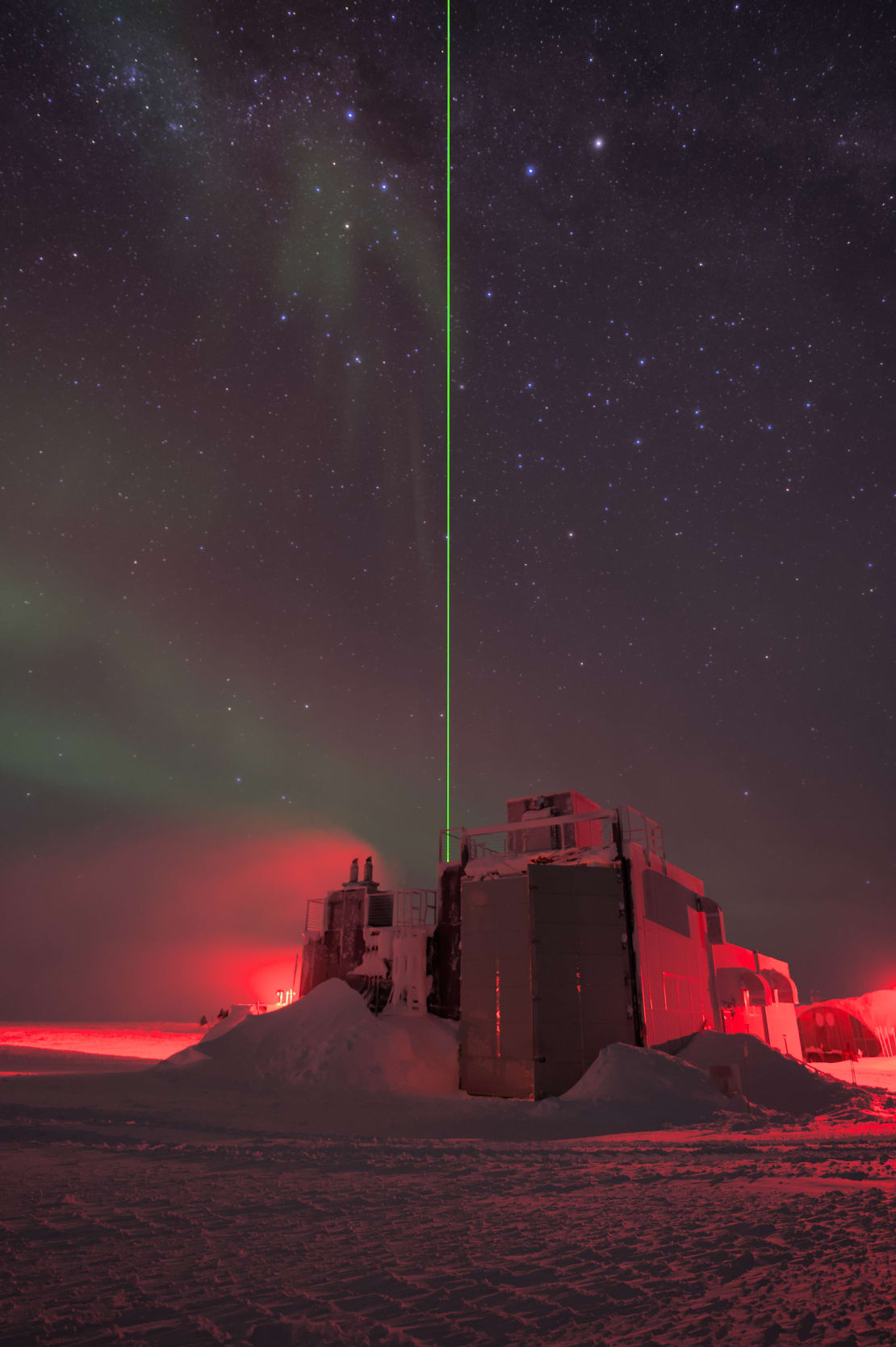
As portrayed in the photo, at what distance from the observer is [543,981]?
17672 mm

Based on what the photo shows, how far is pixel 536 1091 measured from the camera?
661 inches

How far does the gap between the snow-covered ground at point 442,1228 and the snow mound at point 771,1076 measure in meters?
2.32

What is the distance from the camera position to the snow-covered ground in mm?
3748

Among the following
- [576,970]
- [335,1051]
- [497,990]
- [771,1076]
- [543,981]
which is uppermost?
[576,970]

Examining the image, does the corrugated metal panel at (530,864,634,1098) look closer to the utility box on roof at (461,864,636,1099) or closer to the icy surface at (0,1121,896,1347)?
the utility box on roof at (461,864,636,1099)

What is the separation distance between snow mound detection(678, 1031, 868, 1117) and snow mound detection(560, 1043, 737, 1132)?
3.34ft

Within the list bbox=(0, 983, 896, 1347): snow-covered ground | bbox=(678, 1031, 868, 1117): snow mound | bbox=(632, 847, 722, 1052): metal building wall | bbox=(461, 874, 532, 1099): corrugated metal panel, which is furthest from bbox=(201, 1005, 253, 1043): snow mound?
bbox=(678, 1031, 868, 1117): snow mound

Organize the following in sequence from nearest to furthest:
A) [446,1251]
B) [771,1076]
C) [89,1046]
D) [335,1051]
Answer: [446,1251]
[771,1076]
[335,1051]
[89,1046]

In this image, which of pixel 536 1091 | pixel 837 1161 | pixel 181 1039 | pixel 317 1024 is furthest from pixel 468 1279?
pixel 181 1039

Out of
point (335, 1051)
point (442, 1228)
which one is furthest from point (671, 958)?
point (442, 1228)

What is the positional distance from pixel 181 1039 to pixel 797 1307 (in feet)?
152

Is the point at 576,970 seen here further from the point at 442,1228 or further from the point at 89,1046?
the point at 89,1046

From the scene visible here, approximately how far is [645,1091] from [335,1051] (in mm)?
8306

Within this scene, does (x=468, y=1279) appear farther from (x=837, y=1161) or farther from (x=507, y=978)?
(x=507, y=978)
